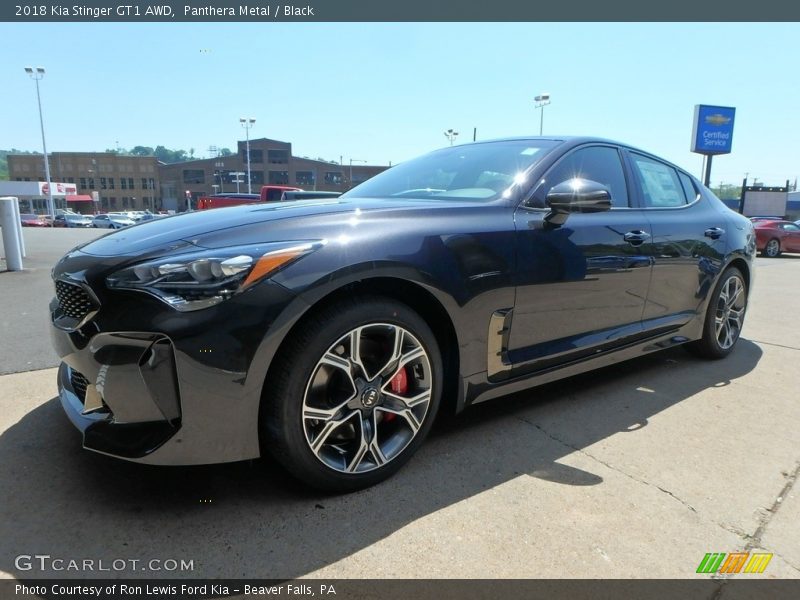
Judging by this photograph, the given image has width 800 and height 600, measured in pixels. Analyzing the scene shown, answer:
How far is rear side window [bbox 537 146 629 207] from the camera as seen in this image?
9.25ft

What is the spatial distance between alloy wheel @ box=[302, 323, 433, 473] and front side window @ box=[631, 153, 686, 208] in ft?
7.06

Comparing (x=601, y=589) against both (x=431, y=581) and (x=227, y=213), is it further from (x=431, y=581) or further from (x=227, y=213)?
(x=227, y=213)

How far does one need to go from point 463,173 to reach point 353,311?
4.67ft

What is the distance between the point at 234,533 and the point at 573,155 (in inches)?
101

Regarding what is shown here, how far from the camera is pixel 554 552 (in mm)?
1825

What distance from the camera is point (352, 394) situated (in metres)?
2.05

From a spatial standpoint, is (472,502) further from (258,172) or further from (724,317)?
(258,172)

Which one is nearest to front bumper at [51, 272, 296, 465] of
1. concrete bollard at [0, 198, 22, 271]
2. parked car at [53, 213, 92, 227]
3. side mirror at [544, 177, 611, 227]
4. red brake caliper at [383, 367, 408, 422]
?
red brake caliper at [383, 367, 408, 422]

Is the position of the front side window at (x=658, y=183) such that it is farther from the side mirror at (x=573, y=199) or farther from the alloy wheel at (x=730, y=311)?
the side mirror at (x=573, y=199)

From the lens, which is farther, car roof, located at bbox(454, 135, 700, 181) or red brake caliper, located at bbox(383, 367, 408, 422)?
car roof, located at bbox(454, 135, 700, 181)

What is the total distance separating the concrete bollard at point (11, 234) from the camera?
24.9 feet

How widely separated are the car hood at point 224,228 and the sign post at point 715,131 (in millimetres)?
32002

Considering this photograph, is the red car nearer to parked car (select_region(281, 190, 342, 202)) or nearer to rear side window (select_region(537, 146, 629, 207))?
parked car (select_region(281, 190, 342, 202))

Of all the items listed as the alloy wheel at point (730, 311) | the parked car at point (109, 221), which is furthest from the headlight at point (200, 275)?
the parked car at point (109, 221)
